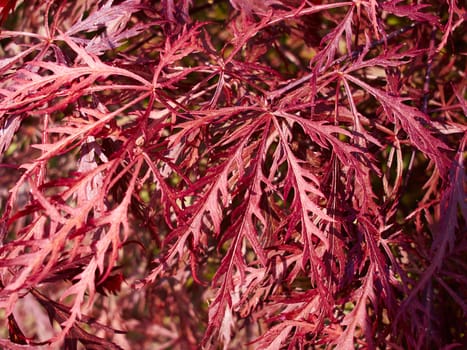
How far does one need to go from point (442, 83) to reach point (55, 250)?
1223mm

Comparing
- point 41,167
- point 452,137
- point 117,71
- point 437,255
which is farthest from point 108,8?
point 452,137

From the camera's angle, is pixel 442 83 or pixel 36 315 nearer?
pixel 442 83

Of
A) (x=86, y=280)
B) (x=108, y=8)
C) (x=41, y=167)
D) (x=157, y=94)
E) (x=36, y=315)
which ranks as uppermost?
(x=108, y=8)

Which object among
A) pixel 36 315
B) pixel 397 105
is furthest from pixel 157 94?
pixel 36 315

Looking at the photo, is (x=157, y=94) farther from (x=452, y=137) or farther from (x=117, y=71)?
(x=452, y=137)

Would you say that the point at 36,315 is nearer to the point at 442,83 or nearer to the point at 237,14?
the point at 237,14

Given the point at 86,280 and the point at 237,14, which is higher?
the point at 237,14

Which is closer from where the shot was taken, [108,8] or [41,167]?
[41,167]

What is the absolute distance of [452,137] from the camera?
1722 millimetres

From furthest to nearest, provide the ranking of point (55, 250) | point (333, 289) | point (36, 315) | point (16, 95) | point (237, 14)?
1. point (36, 315)
2. point (237, 14)
3. point (333, 289)
4. point (16, 95)
5. point (55, 250)

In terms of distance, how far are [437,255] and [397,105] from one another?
0.34m

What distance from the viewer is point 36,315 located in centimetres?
192

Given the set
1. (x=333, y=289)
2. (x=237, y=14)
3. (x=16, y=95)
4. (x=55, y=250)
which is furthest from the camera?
(x=237, y=14)

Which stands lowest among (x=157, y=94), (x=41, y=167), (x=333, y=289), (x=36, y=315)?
(x=36, y=315)
